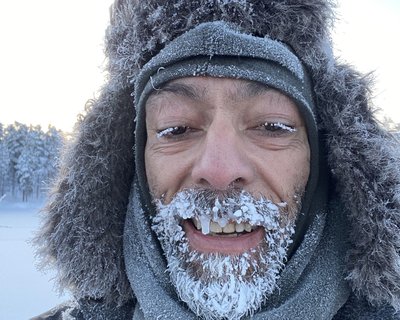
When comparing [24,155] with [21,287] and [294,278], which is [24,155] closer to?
[21,287]

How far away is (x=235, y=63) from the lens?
1.52 meters

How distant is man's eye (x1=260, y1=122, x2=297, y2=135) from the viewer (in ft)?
5.16

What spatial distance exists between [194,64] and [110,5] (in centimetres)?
67

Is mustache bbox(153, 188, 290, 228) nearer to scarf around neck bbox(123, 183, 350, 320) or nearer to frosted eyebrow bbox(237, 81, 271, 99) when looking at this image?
scarf around neck bbox(123, 183, 350, 320)

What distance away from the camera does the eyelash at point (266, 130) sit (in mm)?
1575

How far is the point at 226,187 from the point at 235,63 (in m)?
0.49

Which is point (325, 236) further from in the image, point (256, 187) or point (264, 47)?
point (264, 47)

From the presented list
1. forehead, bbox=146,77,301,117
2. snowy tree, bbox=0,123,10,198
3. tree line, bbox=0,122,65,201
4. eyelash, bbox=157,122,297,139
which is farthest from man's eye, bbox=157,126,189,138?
snowy tree, bbox=0,123,10,198

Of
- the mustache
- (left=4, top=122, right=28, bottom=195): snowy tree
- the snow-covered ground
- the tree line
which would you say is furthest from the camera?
(left=4, top=122, right=28, bottom=195): snowy tree

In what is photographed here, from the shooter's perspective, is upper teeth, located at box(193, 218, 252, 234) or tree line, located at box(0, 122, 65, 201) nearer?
upper teeth, located at box(193, 218, 252, 234)

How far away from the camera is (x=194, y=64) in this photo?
1.54m

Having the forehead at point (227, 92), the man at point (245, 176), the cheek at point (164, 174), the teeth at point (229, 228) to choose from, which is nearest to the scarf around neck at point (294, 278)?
the man at point (245, 176)

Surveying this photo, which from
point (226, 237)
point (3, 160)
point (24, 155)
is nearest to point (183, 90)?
point (226, 237)

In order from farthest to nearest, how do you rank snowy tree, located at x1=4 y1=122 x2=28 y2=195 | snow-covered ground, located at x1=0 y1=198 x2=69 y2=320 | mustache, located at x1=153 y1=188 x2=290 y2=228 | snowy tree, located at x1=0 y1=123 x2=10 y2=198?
snowy tree, located at x1=4 y1=122 x2=28 y2=195 < snowy tree, located at x1=0 y1=123 x2=10 y2=198 < snow-covered ground, located at x1=0 y1=198 x2=69 y2=320 < mustache, located at x1=153 y1=188 x2=290 y2=228
